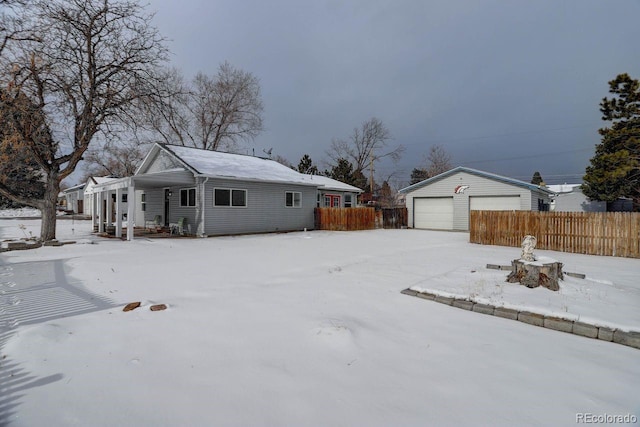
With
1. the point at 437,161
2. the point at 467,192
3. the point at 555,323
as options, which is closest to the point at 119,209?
the point at 555,323

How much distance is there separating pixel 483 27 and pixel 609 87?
8546 millimetres

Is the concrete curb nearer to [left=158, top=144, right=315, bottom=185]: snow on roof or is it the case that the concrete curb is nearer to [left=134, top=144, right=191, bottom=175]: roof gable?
[left=158, top=144, right=315, bottom=185]: snow on roof

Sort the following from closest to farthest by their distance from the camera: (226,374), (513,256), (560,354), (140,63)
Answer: (226,374), (560,354), (513,256), (140,63)

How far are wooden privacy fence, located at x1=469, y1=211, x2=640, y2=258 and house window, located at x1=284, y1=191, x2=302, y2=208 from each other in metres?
9.59

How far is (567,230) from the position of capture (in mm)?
10406

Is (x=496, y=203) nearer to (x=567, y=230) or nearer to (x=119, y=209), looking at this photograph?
(x=567, y=230)

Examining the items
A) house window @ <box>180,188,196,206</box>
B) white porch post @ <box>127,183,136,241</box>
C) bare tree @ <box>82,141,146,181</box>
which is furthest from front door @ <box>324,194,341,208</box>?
bare tree @ <box>82,141,146,181</box>

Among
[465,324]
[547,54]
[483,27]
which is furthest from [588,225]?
[547,54]

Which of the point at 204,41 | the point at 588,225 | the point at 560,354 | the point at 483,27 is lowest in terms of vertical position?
the point at 560,354

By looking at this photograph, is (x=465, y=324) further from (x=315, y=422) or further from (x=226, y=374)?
(x=226, y=374)

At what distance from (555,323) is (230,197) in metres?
13.5

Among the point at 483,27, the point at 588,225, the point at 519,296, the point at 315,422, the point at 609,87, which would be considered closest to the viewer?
the point at 315,422

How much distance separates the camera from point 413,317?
404 centimetres

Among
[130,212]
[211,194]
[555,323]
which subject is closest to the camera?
[555,323]
